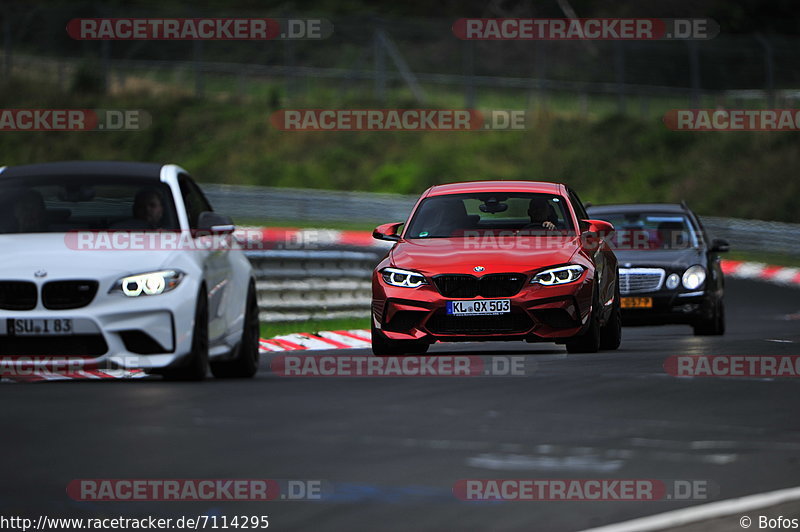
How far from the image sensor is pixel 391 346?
1405cm

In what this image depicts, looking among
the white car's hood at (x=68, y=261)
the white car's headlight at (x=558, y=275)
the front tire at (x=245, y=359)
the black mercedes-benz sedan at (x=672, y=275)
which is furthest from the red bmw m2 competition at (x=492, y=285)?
the black mercedes-benz sedan at (x=672, y=275)

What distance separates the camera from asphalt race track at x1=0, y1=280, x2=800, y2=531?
7043mm

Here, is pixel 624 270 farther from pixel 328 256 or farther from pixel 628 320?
pixel 328 256

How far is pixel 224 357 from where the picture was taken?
1244 centimetres

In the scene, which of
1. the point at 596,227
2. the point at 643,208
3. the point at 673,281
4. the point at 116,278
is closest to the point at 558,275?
the point at 596,227

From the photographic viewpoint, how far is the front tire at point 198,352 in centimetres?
1150

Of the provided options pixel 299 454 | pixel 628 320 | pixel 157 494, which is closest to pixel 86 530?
pixel 157 494

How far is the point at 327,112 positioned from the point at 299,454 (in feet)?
145

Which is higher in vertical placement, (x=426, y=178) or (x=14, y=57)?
(x=14, y=57)

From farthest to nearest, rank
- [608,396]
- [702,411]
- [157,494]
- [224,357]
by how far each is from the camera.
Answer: [224,357], [608,396], [702,411], [157,494]

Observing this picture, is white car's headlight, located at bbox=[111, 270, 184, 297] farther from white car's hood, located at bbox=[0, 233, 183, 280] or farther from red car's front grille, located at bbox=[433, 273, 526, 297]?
red car's front grille, located at bbox=[433, 273, 526, 297]

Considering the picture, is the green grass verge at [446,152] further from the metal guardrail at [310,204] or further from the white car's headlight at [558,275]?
the white car's headlight at [558,275]

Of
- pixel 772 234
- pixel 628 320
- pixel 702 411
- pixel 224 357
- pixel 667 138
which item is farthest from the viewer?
pixel 667 138

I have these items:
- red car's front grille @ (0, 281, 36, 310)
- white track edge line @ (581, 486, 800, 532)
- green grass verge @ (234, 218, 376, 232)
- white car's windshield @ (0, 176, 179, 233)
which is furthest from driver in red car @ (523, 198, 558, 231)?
green grass verge @ (234, 218, 376, 232)
